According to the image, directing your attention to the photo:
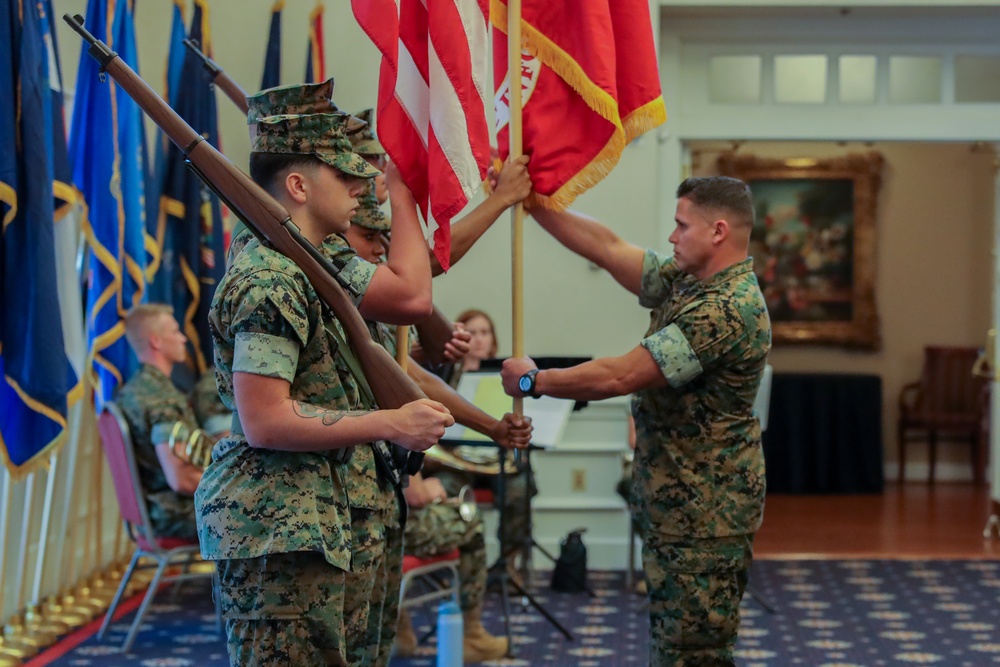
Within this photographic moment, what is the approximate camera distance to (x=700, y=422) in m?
2.96

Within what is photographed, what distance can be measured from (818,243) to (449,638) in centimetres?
762

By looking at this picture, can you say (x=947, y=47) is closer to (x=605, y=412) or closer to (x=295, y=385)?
(x=605, y=412)

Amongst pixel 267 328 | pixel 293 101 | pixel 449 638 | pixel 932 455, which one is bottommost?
pixel 932 455

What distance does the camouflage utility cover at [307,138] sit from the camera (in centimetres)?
215

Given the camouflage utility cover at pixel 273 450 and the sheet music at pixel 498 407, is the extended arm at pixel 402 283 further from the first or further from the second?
the sheet music at pixel 498 407

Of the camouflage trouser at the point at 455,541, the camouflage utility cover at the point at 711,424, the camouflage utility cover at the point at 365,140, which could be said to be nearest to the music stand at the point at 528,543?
the camouflage trouser at the point at 455,541

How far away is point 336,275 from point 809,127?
4.81 metres

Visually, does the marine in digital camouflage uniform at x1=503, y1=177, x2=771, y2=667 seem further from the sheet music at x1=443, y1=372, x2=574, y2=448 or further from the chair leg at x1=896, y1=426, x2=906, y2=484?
the chair leg at x1=896, y1=426, x2=906, y2=484

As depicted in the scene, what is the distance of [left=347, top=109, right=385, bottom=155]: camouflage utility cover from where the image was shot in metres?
2.62

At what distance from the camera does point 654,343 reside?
2.87 metres

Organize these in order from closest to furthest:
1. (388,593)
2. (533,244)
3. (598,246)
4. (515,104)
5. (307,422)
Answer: (307,422)
(388,593)
(515,104)
(598,246)
(533,244)

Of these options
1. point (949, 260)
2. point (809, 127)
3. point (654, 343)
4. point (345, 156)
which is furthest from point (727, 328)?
point (949, 260)

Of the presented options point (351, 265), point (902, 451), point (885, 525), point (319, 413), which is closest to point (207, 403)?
point (351, 265)

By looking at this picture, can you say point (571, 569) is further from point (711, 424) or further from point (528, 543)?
point (711, 424)
